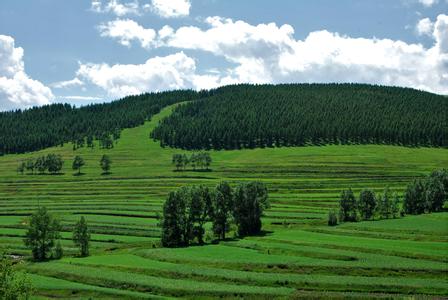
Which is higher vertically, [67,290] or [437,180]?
[437,180]

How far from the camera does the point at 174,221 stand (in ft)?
338

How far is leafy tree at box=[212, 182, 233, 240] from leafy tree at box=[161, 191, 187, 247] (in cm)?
798

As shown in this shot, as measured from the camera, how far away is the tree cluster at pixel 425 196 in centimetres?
13262

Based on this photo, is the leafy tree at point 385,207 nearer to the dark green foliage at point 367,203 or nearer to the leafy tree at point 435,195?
the dark green foliage at point 367,203

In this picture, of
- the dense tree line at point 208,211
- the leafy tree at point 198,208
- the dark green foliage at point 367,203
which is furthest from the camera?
the dark green foliage at point 367,203

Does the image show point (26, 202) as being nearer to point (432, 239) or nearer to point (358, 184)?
point (358, 184)

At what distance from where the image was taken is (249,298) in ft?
199

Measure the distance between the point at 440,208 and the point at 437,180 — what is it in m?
8.11

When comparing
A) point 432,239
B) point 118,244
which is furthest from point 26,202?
point 432,239

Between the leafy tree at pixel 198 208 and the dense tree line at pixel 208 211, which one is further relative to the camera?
the leafy tree at pixel 198 208

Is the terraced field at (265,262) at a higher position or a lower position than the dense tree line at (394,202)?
lower

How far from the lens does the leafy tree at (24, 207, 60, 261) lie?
94550 millimetres

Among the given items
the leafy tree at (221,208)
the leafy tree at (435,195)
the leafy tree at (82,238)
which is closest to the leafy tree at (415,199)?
the leafy tree at (435,195)

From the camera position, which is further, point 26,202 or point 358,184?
point 358,184
